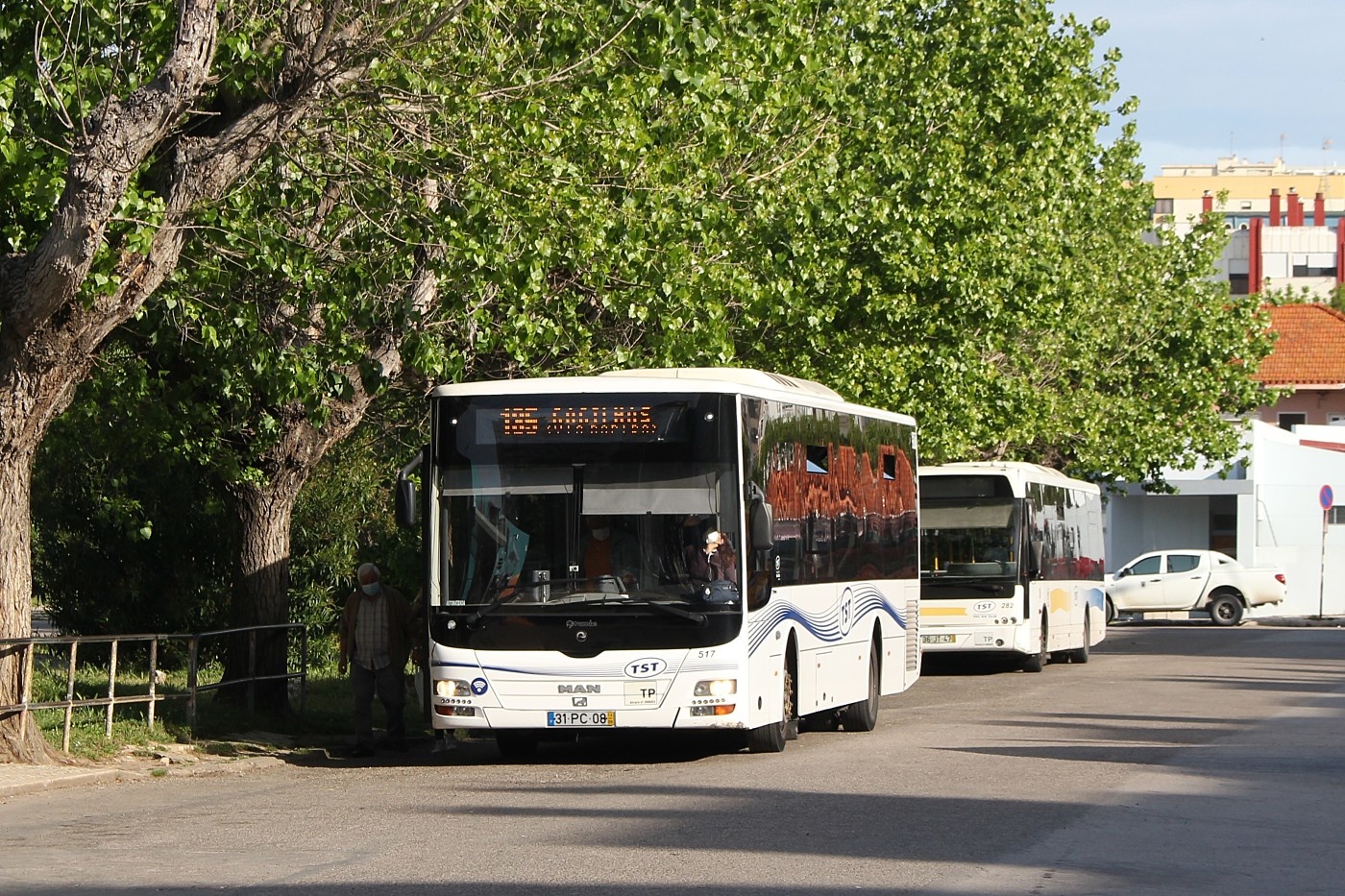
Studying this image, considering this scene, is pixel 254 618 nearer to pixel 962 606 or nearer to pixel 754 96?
pixel 754 96

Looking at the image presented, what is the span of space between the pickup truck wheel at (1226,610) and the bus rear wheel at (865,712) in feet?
101

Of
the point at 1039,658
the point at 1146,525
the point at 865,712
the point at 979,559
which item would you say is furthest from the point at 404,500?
the point at 1146,525

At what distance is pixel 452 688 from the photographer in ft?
53.9

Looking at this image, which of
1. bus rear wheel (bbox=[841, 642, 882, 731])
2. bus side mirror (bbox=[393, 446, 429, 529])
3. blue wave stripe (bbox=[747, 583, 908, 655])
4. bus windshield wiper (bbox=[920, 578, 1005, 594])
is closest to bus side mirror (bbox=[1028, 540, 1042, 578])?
bus windshield wiper (bbox=[920, 578, 1005, 594])

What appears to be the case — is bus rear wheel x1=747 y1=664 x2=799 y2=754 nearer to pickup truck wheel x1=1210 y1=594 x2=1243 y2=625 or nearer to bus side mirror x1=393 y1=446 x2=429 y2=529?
bus side mirror x1=393 y1=446 x2=429 y2=529

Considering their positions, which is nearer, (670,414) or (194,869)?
(194,869)

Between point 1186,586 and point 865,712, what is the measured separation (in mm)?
31270

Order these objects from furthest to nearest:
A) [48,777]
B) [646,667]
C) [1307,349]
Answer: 1. [1307,349]
2. [646,667]
3. [48,777]

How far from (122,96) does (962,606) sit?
16.5m

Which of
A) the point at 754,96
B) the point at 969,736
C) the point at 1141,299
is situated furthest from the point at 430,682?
the point at 1141,299

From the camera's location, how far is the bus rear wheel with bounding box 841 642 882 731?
66.7ft

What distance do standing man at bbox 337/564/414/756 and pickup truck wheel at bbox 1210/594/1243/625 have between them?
3420 cm

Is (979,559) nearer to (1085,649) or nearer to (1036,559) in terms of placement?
(1036,559)

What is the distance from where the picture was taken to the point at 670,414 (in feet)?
54.2
